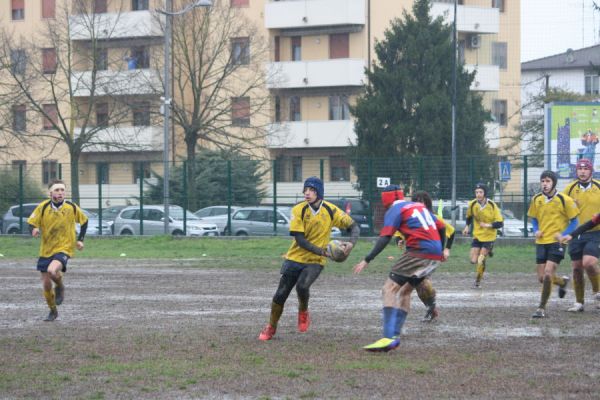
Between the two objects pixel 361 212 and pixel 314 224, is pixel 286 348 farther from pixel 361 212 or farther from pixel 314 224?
pixel 361 212

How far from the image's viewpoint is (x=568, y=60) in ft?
303

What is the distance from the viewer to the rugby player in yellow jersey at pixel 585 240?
15.1m

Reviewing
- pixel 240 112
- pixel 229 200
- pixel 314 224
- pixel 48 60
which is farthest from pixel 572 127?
pixel 48 60

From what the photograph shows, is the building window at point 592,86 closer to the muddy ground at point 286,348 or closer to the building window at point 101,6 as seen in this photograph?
the building window at point 101,6

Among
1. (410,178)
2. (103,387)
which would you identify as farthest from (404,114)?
(103,387)

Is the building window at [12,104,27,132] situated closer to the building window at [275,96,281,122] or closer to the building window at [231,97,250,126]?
the building window at [231,97,250,126]

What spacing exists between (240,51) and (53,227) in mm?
39934

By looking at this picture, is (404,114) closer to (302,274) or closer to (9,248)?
(9,248)

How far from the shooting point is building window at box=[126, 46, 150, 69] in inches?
2296

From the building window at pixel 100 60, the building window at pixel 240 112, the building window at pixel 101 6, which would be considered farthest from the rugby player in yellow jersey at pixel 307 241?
the building window at pixel 101 6

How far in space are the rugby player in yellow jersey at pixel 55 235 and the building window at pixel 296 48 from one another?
44991mm

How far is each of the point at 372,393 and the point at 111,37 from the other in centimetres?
4947

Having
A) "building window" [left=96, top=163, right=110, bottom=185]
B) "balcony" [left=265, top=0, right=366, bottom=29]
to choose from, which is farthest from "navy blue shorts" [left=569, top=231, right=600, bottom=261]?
"balcony" [left=265, top=0, right=366, bottom=29]

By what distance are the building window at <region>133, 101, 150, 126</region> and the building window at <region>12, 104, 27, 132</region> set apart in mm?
5067
